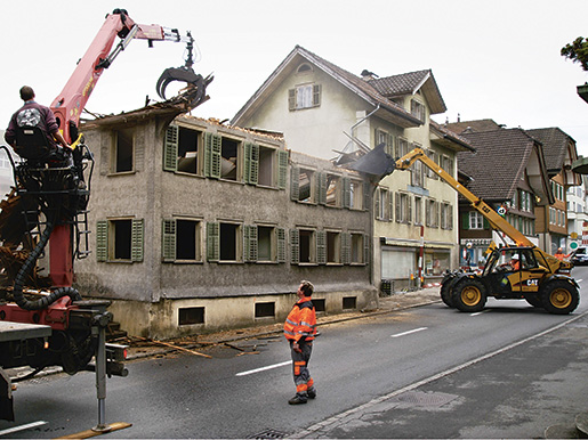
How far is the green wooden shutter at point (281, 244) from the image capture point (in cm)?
2092

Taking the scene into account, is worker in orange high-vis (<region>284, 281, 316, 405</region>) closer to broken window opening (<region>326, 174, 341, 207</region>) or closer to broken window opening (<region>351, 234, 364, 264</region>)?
broken window opening (<region>326, 174, 341, 207</region>)

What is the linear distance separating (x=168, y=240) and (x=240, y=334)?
3.31 metres

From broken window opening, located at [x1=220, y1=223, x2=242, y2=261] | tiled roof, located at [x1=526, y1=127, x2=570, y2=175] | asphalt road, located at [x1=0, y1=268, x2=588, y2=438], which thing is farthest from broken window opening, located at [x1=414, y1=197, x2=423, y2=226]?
tiled roof, located at [x1=526, y1=127, x2=570, y2=175]

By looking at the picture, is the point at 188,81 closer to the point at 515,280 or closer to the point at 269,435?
the point at 269,435

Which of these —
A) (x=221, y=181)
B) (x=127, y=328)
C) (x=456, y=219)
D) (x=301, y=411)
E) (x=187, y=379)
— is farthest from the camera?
(x=456, y=219)

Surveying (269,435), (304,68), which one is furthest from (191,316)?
(304,68)

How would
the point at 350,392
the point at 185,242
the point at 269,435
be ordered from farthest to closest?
1. the point at 185,242
2. the point at 350,392
3. the point at 269,435

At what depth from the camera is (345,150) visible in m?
29.2

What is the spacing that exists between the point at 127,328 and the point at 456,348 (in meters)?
8.50

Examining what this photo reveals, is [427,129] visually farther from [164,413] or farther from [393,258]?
[164,413]

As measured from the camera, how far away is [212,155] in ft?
60.7

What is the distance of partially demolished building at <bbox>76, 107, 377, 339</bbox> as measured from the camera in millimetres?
16859

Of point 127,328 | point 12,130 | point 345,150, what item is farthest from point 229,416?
point 345,150

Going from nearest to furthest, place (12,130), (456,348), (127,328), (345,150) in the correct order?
(12,130), (456,348), (127,328), (345,150)
